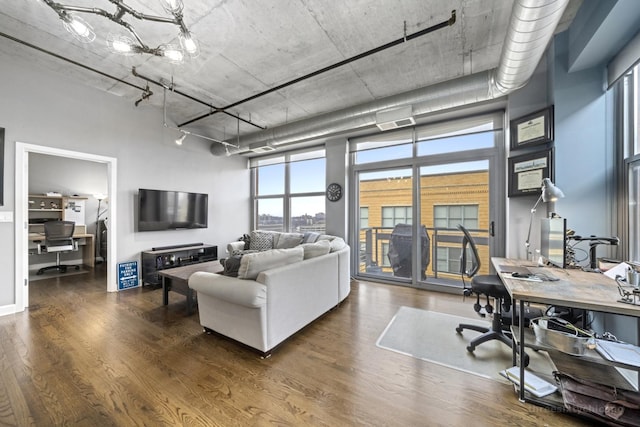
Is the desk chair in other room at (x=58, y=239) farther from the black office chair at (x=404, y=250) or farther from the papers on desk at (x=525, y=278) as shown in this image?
the papers on desk at (x=525, y=278)

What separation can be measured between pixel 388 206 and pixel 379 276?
137cm

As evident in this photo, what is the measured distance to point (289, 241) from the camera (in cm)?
491

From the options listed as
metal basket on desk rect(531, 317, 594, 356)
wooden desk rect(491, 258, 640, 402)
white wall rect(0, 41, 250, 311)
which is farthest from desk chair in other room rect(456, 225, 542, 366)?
white wall rect(0, 41, 250, 311)

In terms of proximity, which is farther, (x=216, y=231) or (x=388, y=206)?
(x=216, y=231)

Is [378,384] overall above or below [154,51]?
below

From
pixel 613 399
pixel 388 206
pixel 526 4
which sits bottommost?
pixel 613 399

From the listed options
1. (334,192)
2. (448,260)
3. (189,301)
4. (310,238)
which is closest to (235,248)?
(310,238)

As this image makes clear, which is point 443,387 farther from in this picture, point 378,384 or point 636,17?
point 636,17

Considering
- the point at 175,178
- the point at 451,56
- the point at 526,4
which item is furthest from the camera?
the point at 175,178

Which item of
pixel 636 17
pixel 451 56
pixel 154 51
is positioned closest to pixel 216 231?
pixel 154 51

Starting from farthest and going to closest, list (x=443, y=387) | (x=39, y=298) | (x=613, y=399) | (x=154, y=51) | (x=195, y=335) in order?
1. (x=39, y=298)
2. (x=195, y=335)
3. (x=154, y=51)
4. (x=443, y=387)
5. (x=613, y=399)

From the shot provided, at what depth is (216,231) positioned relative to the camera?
5938 mm

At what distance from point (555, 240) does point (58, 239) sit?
26.9ft

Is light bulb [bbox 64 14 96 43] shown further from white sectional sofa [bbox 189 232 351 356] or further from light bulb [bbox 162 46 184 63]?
white sectional sofa [bbox 189 232 351 356]
